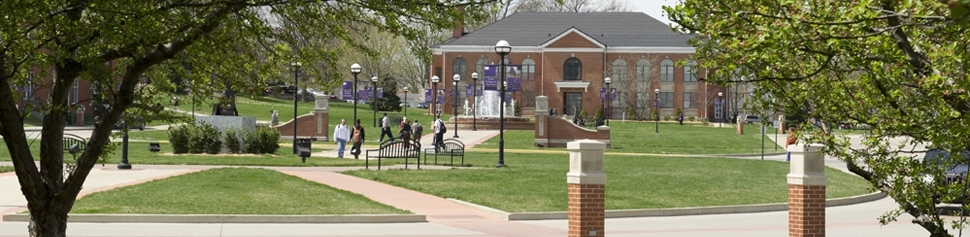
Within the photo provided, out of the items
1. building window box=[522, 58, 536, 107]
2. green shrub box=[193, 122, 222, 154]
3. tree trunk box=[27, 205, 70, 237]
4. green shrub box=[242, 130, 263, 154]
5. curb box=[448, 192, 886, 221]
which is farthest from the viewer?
building window box=[522, 58, 536, 107]

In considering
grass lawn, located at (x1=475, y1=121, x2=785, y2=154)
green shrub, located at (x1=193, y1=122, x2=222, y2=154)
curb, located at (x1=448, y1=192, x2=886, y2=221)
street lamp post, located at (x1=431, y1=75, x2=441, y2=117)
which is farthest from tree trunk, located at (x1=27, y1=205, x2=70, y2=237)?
street lamp post, located at (x1=431, y1=75, x2=441, y2=117)

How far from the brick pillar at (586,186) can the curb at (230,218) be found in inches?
186

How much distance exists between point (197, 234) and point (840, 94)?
9.12 meters

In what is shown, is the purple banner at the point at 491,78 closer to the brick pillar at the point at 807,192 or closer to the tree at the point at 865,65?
the brick pillar at the point at 807,192

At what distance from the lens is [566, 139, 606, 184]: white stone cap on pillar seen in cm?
1495

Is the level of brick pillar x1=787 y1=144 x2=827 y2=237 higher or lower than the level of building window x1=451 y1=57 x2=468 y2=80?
lower

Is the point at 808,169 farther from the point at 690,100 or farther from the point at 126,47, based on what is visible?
the point at 690,100

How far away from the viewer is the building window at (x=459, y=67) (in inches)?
3851

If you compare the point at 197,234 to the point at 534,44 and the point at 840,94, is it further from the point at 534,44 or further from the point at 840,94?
the point at 534,44

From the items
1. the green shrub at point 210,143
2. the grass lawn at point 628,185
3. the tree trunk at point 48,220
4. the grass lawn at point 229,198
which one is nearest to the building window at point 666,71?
the grass lawn at point 628,185

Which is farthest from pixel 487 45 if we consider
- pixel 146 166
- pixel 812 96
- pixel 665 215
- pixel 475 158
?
pixel 812 96

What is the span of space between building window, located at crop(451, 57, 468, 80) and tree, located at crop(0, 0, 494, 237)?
8493 cm

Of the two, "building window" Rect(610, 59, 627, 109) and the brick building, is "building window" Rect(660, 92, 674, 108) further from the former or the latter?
"building window" Rect(610, 59, 627, 109)

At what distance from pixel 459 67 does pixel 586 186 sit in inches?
3269
